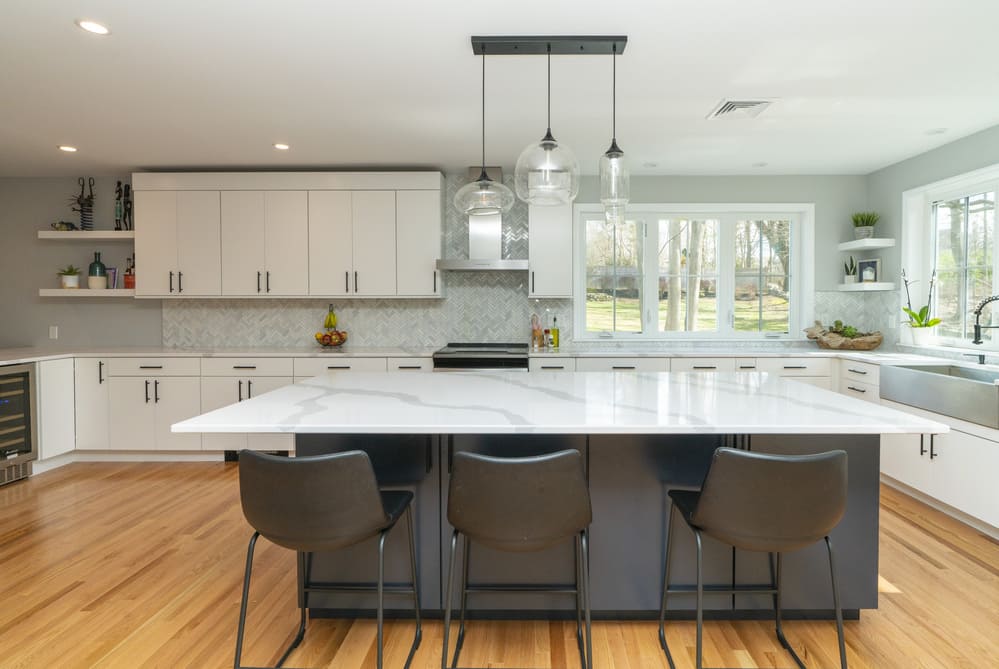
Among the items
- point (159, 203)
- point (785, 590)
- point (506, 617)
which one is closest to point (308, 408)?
point (506, 617)

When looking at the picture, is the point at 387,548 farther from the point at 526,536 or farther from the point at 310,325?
the point at 310,325

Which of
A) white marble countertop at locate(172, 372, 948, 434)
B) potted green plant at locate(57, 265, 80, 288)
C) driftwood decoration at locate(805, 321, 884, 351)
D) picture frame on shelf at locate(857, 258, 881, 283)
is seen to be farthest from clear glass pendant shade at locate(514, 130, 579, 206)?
potted green plant at locate(57, 265, 80, 288)

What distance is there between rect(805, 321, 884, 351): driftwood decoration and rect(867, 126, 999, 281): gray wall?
0.53 metres

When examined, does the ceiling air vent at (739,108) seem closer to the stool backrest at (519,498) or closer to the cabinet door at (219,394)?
the stool backrest at (519,498)

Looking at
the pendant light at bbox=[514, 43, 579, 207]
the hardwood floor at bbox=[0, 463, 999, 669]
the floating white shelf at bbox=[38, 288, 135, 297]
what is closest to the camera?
the hardwood floor at bbox=[0, 463, 999, 669]

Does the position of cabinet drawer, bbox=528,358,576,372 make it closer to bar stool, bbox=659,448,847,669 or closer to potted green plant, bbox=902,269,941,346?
potted green plant, bbox=902,269,941,346

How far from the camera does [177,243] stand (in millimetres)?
4852

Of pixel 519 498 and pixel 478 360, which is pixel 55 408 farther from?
pixel 519 498

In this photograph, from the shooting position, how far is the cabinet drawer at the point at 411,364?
459 centimetres

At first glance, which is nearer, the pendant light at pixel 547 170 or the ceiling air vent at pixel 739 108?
the pendant light at pixel 547 170

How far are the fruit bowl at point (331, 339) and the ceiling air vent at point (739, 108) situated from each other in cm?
326

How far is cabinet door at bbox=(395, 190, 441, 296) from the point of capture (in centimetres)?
482

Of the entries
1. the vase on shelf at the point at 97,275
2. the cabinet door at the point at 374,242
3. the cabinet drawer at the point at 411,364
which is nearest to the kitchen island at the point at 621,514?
the cabinet drawer at the point at 411,364

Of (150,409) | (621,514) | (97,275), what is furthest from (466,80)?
(97,275)
